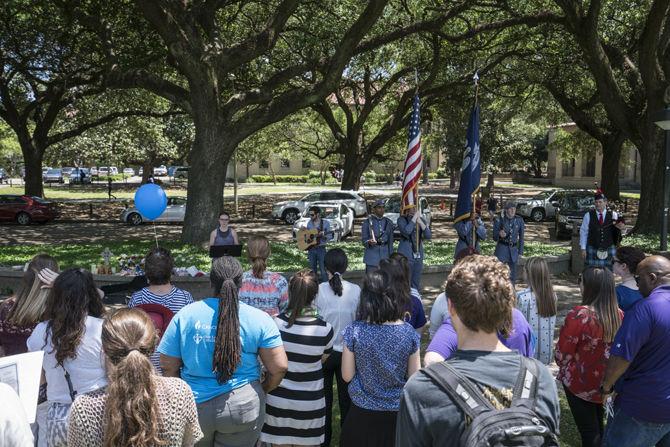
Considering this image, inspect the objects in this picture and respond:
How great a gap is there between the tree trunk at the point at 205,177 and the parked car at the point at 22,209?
588 inches

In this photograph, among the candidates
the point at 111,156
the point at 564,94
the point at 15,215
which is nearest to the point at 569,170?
the point at 564,94

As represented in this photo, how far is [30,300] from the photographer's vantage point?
174 inches

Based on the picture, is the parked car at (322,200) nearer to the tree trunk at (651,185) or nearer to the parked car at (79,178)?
the tree trunk at (651,185)

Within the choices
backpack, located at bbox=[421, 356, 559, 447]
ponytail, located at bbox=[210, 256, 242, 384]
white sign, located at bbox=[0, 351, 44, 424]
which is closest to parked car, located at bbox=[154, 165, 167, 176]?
ponytail, located at bbox=[210, 256, 242, 384]

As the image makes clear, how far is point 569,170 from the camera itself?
63344 mm

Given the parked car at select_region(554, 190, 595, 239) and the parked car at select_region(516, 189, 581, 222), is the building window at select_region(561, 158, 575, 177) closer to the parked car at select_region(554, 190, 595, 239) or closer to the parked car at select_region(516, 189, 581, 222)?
the parked car at select_region(516, 189, 581, 222)

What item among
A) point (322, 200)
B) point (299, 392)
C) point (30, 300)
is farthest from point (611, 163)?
point (30, 300)

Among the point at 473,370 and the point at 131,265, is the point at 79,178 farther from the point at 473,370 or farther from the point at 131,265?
the point at 473,370

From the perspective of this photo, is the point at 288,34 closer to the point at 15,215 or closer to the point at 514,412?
the point at 15,215

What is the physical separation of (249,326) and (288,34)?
1974 centimetres

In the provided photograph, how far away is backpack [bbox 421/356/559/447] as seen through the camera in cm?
227

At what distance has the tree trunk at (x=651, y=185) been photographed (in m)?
17.9

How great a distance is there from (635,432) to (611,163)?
28.3 meters

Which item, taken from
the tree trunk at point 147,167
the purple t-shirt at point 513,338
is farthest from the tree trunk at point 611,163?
the tree trunk at point 147,167
